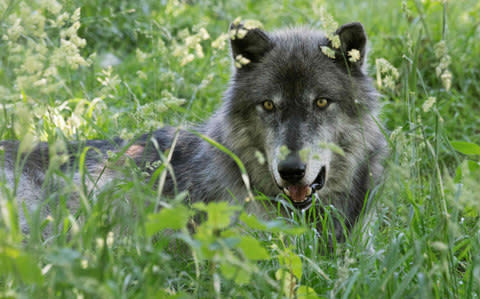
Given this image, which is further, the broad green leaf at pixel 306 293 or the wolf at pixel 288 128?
the wolf at pixel 288 128

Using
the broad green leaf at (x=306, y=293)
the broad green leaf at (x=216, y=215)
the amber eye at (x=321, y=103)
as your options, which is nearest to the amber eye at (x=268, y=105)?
the amber eye at (x=321, y=103)

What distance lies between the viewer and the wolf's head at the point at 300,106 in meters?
3.54

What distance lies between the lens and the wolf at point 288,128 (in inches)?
144

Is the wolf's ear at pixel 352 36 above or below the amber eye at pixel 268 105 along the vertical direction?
above

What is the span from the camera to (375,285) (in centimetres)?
223

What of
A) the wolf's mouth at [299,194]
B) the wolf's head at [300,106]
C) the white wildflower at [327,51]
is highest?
the white wildflower at [327,51]

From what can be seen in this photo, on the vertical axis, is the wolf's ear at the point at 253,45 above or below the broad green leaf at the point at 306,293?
above

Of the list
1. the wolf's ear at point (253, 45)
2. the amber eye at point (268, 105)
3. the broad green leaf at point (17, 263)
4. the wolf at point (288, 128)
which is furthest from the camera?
the wolf's ear at point (253, 45)

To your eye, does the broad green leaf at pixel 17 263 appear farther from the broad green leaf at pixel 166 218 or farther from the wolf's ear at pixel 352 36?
the wolf's ear at pixel 352 36

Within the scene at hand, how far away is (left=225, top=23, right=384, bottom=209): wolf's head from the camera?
3545mm

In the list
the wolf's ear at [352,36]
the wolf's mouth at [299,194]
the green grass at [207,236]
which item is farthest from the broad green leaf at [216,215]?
the wolf's ear at [352,36]

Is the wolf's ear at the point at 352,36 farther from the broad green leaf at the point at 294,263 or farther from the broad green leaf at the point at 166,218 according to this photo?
the broad green leaf at the point at 166,218

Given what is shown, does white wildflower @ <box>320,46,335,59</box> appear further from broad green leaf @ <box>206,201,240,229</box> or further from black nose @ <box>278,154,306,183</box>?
broad green leaf @ <box>206,201,240,229</box>

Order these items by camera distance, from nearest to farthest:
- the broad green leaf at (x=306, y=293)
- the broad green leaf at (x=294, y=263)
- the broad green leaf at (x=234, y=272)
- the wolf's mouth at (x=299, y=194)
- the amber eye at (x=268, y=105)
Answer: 1. the broad green leaf at (x=234, y=272)
2. the broad green leaf at (x=306, y=293)
3. the broad green leaf at (x=294, y=263)
4. the wolf's mouth at (x=299, y=194)
5. the amber eye at (x=268, y=105)
